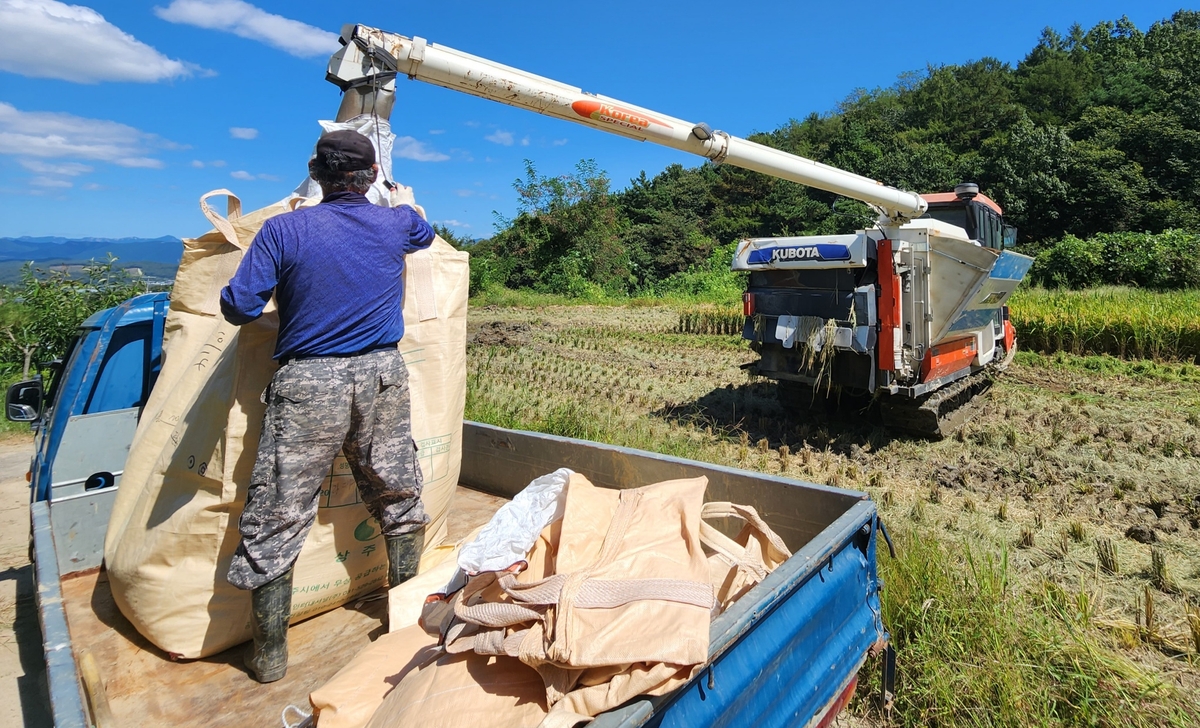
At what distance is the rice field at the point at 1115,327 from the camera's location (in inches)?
355

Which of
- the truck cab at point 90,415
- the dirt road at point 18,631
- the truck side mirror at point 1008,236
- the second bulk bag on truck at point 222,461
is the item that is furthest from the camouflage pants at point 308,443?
the truck side mirror at point 1008,236

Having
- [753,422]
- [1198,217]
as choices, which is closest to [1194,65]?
[1198,217]

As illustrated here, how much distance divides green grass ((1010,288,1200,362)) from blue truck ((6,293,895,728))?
9.28 meters

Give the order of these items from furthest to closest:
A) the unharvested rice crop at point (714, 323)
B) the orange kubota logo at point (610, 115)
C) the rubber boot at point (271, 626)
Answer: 1. the unharvested rice crop at point (714, 323)
2. the orange kubota logo at point (610, 115)
3. the rubber boot at point (271, 626)

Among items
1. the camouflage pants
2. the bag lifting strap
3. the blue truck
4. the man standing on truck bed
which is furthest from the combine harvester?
the blue truck

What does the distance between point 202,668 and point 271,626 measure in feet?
1.16

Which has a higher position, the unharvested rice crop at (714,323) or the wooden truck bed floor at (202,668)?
the unharvested rice crop at (714,323)

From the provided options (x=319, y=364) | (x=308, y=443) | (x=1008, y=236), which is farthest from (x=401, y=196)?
(x=1008, y=236)

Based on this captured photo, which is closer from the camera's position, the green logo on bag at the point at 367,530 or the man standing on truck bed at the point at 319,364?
the man standing on truck bed at the point at 319,364

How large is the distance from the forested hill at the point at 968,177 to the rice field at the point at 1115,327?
15772 mm

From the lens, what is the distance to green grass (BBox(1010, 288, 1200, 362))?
9000mm

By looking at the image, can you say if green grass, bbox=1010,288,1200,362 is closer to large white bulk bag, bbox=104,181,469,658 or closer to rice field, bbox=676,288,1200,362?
rice field, bbox=676,288,1200,362

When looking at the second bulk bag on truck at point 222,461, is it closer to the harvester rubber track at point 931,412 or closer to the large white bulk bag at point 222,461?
the large white bulk bag at point 222,461

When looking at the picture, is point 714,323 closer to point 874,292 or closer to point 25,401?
point 874,292
